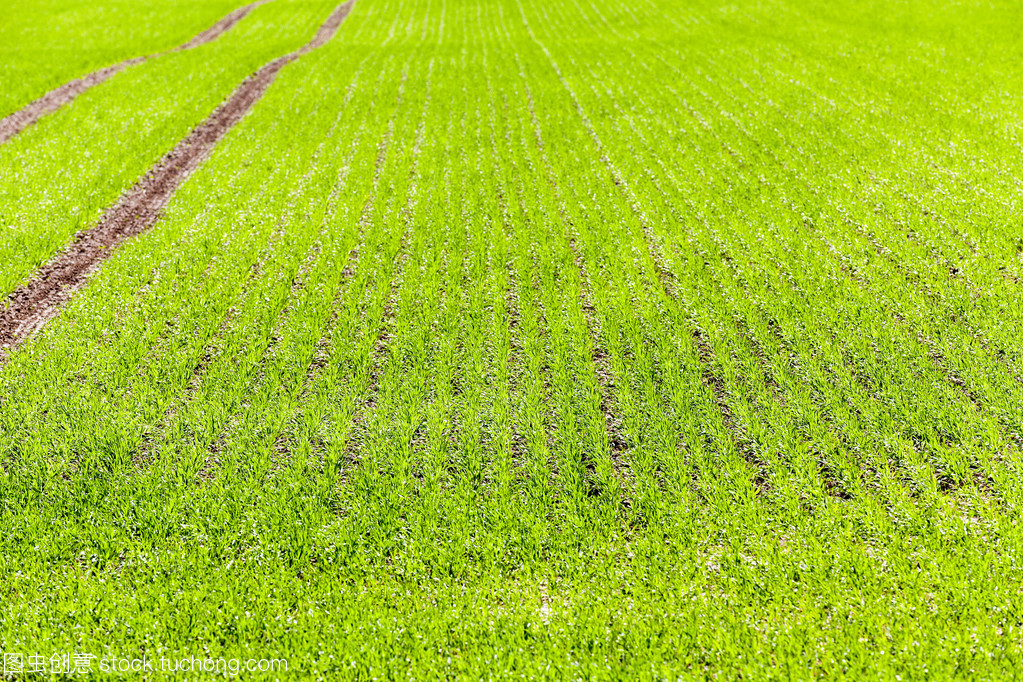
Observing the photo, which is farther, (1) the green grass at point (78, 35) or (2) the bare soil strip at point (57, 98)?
(1) the green grass at point (78, 35)

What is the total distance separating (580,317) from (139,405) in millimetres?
5898

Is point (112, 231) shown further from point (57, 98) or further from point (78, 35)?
point (78, 35)

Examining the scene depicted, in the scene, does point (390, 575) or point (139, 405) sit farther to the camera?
point (139, 405)

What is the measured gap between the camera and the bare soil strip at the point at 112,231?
9.48 m

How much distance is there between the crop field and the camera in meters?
4.76

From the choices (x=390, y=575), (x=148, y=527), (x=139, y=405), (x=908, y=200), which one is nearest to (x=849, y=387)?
(x=390, y=575)

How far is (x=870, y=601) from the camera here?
4766mm

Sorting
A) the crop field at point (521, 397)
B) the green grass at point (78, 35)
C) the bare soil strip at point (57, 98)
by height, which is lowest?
the crop field at point (521, 397)

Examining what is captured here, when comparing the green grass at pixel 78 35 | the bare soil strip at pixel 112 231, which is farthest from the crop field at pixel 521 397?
the green grass at pixel 78 35

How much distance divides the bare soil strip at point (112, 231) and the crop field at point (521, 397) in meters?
0.09

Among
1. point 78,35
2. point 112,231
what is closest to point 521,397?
point 112,231

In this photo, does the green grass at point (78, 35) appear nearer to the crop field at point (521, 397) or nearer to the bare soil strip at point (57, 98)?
the bare soil strip at point (57, 98)

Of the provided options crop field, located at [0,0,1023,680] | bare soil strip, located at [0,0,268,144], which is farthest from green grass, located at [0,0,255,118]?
crop field, located at [0,0,1023,680]

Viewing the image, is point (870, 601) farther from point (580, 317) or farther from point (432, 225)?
point (432, 225)
